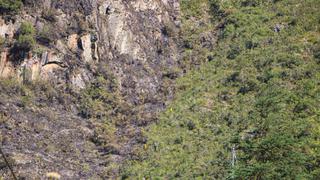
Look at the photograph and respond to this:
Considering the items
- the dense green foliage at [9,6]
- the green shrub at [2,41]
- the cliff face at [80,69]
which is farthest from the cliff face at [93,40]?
the dense green foliage at [9,6]

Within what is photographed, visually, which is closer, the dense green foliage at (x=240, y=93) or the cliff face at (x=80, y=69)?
the dense green foliage at (x=240, y=93)

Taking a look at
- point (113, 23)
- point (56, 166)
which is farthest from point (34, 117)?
point (113, 23)

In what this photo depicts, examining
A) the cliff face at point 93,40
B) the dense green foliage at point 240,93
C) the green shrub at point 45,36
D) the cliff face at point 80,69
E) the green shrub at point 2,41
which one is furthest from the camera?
the green shrub at point 45,36

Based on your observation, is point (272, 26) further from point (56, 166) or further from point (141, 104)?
point (56, 166)

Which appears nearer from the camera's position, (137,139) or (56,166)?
(56,166)

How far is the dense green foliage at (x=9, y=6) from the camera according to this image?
4684 centimetres

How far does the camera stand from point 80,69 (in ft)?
159

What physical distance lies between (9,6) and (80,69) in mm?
7200

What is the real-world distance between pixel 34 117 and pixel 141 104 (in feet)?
31.7

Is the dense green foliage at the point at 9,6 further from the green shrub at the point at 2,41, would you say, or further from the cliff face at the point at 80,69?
the green shrub at the point at 2,41

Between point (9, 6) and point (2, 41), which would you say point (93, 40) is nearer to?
point (9, 6)

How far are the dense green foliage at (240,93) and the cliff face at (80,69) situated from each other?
2214 mm

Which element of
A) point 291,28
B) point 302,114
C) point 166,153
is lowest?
point 166,153

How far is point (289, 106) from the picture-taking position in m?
42.7
